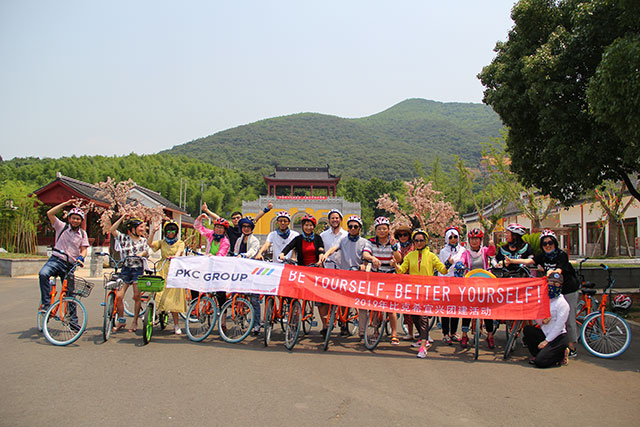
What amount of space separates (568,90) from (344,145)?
532 ft

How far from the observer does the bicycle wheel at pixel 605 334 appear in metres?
7.09

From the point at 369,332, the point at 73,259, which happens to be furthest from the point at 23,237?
the point at 369,332

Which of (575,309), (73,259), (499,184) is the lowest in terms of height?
(575,309)

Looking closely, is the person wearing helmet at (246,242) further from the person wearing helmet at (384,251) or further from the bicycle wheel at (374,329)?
the bicycle wheel at (374,329)

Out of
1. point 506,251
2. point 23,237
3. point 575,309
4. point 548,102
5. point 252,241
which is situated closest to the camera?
point 575,309

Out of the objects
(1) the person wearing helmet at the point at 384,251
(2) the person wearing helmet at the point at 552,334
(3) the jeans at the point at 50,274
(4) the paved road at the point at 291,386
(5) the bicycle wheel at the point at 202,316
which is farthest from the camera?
(1) the person wearing helmet at the point at 384,251

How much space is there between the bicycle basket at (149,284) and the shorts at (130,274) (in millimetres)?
647

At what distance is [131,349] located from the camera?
6.88m

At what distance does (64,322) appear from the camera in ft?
22.9

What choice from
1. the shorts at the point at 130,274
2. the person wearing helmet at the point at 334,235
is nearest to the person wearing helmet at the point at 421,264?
the person wearing helmet at the point at 334,235

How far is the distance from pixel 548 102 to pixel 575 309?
5.15 m

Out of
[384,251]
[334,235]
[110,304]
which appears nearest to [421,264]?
[384,251]

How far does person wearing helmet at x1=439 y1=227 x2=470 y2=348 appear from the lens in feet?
26.6

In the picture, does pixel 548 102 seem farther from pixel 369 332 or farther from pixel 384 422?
pixel 384 422
